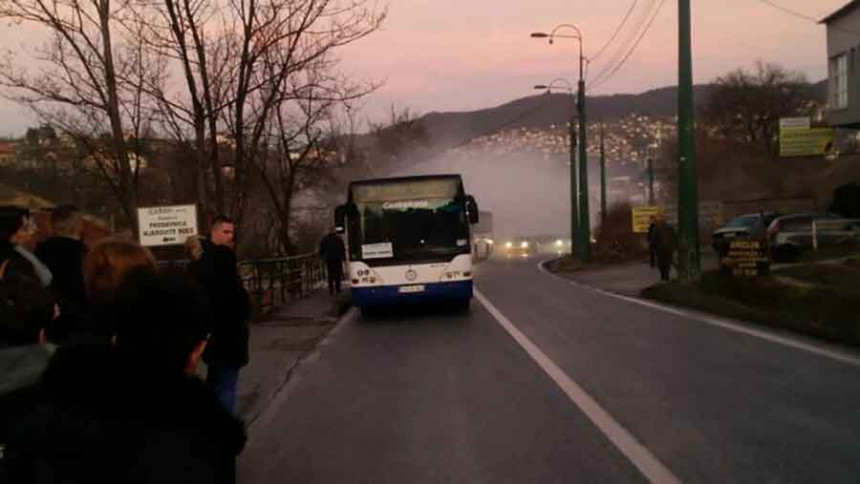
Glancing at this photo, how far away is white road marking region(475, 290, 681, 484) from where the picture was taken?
622cm

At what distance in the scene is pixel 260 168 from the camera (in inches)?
1158

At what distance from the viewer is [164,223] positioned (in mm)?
15688

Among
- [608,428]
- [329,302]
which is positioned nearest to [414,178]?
[329,302]

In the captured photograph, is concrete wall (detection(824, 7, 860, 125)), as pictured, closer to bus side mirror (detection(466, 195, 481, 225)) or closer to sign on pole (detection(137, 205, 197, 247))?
bus side mirror (detection(466, 195, 481, 225))

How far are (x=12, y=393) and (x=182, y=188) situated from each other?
3163 cm

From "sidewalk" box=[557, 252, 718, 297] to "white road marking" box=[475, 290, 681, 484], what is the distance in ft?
41.7

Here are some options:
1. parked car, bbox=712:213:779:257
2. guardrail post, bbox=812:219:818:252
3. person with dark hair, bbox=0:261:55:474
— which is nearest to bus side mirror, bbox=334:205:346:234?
person with dark hair, bbox=0:261:55:474

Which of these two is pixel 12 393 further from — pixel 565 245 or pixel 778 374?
pixel 565 245

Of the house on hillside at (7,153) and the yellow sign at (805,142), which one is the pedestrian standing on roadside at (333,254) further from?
the yellow sign at (805,142)

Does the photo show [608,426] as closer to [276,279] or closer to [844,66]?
[276,279]

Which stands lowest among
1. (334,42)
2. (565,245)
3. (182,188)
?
(565,245)

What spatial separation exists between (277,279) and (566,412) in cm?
1503

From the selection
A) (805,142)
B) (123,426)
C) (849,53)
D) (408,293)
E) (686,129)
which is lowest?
(408,293)

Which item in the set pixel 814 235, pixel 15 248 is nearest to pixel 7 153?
pixel 814 235
